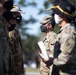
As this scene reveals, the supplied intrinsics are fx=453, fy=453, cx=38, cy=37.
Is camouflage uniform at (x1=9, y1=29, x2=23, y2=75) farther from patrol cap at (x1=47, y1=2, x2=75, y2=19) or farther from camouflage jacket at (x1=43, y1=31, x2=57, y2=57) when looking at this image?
patrol cap at (x1=47, y1=2, x2=75, y2=19)

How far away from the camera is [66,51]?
692 cm

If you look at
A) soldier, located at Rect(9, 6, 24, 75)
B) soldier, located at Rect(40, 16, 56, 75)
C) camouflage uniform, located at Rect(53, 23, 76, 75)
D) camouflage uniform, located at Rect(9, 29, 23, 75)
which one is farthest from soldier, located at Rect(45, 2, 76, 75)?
soldier, located at Rect(40, 16, 56, 75)

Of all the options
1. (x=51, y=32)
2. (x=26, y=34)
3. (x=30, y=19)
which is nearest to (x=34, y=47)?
(x=26, y=34)

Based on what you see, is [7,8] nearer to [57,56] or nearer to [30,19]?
[57,56]

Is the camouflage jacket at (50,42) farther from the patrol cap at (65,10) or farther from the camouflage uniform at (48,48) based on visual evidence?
the patrol cap at (65,10)

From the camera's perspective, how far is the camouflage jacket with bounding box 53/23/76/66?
22.8 ft

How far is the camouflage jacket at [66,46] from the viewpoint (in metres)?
6.94

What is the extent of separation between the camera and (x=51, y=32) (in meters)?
9.72

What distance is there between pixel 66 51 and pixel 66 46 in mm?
77

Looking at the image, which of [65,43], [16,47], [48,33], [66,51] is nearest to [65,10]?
[65,43]

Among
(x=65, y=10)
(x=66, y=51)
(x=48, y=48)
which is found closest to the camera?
(x=66, y=51)

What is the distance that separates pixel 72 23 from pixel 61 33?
28 cm

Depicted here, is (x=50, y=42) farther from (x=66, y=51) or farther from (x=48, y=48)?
(x=66, y=51)

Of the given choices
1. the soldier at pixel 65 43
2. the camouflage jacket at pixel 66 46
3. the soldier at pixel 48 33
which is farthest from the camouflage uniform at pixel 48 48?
the camouflage jacket at pixel 66 46
